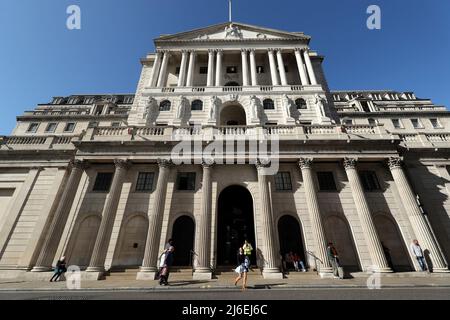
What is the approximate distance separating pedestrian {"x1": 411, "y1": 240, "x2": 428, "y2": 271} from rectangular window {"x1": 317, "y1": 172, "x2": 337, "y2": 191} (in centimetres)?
587

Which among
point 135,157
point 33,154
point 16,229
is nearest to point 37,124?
point 33,154

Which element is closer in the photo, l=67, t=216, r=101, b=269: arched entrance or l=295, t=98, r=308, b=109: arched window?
l=67, t=216, r=101, b=269: arched entrance

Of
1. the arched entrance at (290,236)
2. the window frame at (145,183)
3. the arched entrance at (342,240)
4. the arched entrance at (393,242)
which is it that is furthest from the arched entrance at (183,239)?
the arched entrance at (393,242)

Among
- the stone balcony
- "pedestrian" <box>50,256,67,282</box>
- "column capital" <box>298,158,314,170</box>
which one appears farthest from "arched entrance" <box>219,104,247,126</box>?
"pedestrian" <box>50,256,67,282</box>

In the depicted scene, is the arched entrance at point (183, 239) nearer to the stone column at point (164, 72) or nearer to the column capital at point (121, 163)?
the column capital at point (121, 163)

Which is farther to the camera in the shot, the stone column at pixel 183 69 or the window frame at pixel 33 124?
the window frame at pixel 33 124

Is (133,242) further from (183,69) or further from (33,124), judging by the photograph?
(33,124)

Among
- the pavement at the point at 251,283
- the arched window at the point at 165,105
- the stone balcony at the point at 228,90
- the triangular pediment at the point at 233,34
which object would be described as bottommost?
the pavement at the point at 251,283

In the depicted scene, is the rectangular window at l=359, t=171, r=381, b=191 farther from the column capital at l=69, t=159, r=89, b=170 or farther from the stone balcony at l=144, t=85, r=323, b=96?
the column capital at l=69, t=159, r=89, b=170

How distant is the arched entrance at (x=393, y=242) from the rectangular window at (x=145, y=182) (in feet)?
61.0

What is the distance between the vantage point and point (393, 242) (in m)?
15.7

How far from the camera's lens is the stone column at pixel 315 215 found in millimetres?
13360

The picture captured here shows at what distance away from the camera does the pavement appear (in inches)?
397
